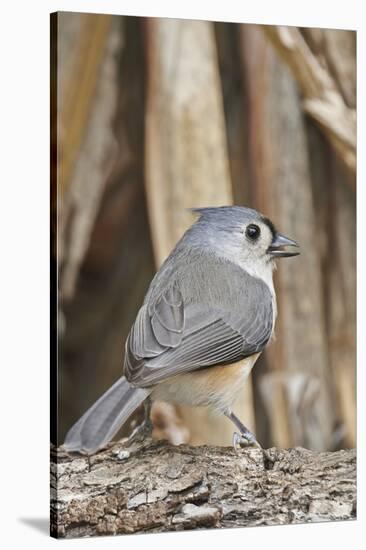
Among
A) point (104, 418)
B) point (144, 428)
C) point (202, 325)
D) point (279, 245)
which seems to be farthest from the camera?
point (279, 245)

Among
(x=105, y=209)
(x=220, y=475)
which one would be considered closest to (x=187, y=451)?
(x=220, y=475)

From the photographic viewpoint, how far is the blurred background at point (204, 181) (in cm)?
398

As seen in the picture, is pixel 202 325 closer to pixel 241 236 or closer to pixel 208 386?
pixel 208 386

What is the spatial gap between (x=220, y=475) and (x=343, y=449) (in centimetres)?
54

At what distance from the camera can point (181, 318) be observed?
3908 mm

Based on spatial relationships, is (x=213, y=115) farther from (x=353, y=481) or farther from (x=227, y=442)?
(x=353, y=481)

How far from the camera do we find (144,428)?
4.07m

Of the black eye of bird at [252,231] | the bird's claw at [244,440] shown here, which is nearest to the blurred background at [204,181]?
the bird's claw at [244,440]

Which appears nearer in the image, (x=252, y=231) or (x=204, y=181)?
(x=252, y=231)

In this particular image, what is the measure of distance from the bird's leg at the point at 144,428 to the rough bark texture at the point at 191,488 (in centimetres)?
→ 2

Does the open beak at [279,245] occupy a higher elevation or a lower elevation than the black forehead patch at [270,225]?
lower

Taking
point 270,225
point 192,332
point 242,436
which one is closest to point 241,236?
point 270,225

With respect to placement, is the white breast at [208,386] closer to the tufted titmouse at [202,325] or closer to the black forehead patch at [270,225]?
the tufted titmouse at [202,325]

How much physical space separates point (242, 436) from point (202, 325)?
50cm
